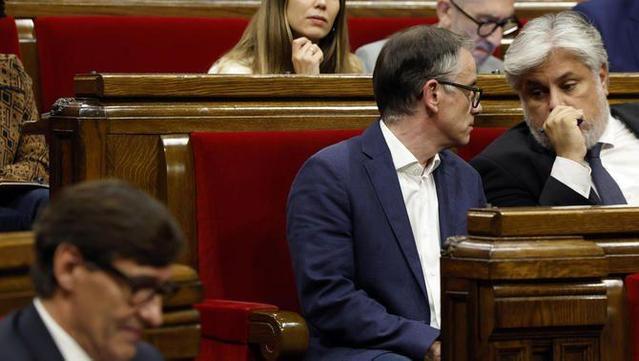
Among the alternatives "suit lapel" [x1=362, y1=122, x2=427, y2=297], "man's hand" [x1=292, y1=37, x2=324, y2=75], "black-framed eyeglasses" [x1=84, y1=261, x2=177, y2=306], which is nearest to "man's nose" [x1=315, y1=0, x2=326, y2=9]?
"man's hand" [x1=292, y1=37, x2=324, y2=75]

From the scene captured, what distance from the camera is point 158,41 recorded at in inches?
130

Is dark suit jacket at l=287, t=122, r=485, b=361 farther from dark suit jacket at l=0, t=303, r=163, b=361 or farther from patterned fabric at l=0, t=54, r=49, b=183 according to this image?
patterned fabric at l=0, t=54, r=49, b=183

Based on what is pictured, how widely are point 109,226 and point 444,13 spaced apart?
2438mm

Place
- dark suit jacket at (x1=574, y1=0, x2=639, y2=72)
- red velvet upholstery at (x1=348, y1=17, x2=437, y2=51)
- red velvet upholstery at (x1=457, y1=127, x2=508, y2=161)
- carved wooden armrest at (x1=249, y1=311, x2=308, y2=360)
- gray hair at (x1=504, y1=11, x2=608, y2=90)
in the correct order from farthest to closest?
red velvet upholstery at (x1=348, y1=17, x2=437, y2=51) < dark suit jacket at (x1=574, y1=0, x2=639, y2=72) < red velvet upholstery at (x1=457, y1=127, x2=508, y2=161) < gray hair at (x1=504, y1=11, x2=608, y2=90) < carved wooden armrest at (x1=249, y1=311, x2=308, y2=360)

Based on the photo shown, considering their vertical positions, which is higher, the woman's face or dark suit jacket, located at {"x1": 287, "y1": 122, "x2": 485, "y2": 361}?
the woman's face

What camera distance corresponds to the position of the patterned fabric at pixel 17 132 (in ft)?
9.50

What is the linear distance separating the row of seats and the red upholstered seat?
1.03m

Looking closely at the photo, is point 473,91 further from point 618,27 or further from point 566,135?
point 618,27

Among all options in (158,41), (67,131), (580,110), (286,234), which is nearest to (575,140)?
(580,110)

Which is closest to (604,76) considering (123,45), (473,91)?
(473,91)

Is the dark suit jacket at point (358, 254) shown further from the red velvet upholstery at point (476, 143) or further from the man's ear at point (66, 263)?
the man's ear at point (66, 263)

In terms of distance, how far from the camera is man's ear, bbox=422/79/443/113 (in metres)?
2.23

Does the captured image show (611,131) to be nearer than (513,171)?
No

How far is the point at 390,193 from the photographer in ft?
6.98
